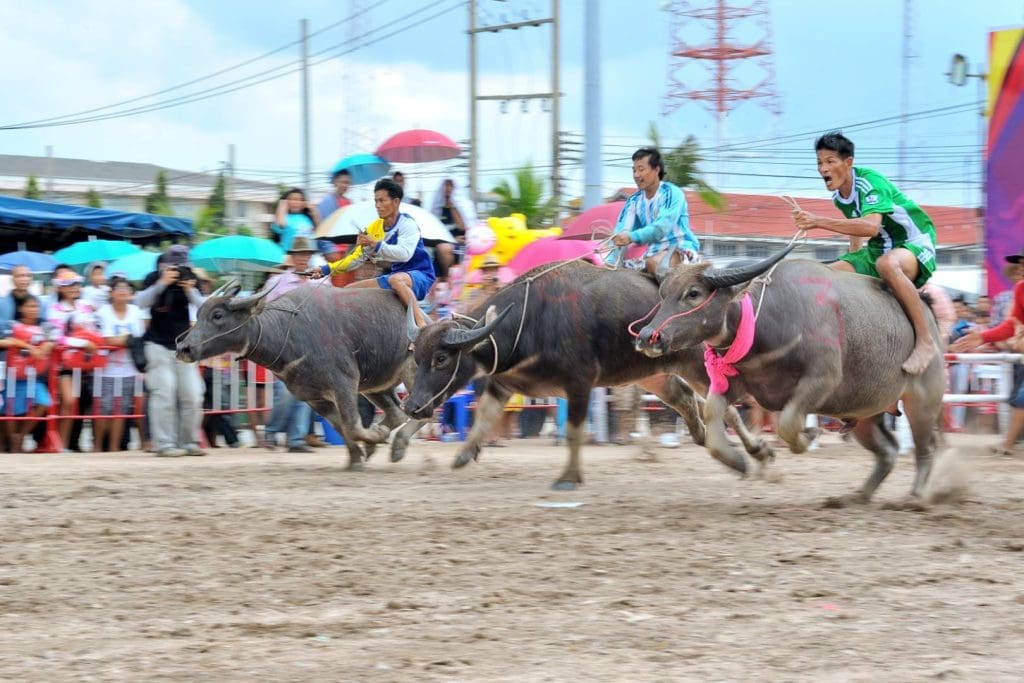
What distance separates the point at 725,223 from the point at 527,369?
32463mm

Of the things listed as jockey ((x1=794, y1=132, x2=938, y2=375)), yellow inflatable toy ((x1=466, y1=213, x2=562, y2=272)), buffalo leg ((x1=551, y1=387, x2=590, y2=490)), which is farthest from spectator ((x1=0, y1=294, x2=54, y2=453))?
jockey ((x1=794, y1=132, x2=938, y2=375))

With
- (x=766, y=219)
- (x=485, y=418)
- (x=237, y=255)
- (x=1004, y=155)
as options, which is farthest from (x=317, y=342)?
(x=766, y=219)

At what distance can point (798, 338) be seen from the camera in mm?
7312

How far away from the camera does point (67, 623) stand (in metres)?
4.97

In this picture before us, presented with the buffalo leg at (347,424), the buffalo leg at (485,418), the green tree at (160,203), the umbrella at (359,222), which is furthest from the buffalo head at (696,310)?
the green tree at (160,203)

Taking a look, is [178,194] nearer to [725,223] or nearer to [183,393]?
[725,223]

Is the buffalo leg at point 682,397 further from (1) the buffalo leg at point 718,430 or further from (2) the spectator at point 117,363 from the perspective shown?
(2) the spectator at point 117,363

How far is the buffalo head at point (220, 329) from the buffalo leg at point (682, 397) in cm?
320

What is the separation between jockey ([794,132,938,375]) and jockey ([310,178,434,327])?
3.61 meters

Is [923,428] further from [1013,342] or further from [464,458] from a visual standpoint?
[1013,342]

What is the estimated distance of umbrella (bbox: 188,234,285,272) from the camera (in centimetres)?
1421

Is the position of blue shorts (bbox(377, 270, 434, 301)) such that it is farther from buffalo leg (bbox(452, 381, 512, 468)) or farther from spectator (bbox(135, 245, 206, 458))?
spectator (bbox(135, 245, 206, 458))

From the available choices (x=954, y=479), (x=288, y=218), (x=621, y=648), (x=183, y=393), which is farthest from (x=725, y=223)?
(x=621, y=648)

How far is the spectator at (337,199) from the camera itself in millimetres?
14938
